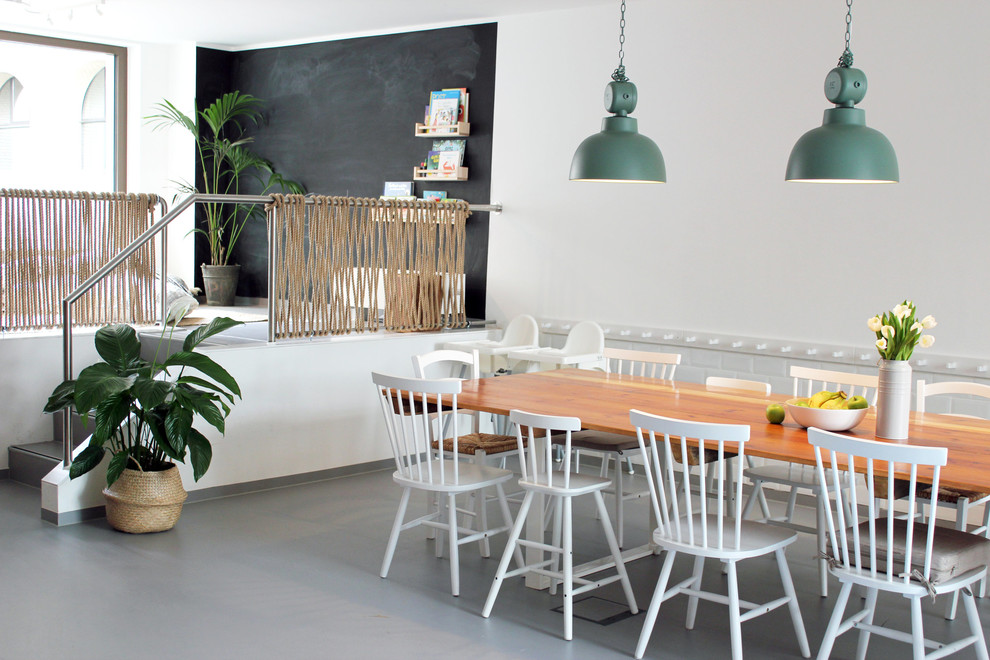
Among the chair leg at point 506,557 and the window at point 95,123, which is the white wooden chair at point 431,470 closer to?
the chair leg at point 506,557

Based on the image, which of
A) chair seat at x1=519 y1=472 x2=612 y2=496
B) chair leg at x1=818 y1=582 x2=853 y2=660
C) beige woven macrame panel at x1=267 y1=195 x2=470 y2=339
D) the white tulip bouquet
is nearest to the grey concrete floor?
chair leg at x1=818 y1=582 x2=853 y2=660

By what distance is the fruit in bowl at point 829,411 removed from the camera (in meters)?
3.35

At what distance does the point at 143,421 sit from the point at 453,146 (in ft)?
9.82

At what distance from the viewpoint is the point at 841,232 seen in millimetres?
5016

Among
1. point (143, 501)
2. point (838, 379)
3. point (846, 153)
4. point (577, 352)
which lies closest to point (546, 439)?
point (846, 153)

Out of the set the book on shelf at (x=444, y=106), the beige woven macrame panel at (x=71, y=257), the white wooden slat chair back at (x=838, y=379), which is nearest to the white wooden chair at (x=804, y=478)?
the white wooden slat chair back at (x=838, y=379)

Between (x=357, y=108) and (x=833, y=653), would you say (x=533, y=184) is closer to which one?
(x=357, y=108)

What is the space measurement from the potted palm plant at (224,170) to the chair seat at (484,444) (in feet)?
12.2

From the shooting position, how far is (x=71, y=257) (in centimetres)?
519

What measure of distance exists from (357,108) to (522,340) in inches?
91.1

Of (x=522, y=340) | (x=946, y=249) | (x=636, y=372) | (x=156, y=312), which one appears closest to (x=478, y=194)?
(x=522, y=340)

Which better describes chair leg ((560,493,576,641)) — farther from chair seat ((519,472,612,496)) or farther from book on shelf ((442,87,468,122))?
book on shelf ((442,87,468,122))

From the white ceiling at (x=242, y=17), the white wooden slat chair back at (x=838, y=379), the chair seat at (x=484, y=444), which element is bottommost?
the chair seat at (x=484, y=444)

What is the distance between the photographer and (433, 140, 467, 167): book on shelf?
6574mm
